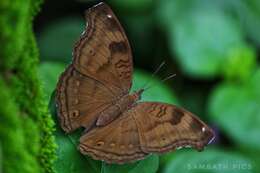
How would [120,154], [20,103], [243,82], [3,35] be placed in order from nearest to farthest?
[3,35] < [20,103] < [120,154] < [243,82]

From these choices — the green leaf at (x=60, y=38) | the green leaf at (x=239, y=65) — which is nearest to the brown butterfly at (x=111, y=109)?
the green leaf at (x=239, y=65)

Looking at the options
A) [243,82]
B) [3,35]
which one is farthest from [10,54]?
[243,82]

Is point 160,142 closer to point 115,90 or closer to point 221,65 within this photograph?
point 115,90

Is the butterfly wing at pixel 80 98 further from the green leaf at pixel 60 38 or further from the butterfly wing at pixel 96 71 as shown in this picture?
the green leaf at pixel 60 38

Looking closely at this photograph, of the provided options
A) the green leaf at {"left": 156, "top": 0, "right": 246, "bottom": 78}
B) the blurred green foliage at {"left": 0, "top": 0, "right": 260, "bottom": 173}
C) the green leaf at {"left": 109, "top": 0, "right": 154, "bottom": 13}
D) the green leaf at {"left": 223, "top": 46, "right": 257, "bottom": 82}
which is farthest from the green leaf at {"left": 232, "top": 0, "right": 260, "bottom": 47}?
the green leaf at {"left": 109, "top": 0, "right": 154, "bottom": 13}

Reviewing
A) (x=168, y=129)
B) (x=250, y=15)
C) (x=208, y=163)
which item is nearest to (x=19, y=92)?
(x=168, y=129)

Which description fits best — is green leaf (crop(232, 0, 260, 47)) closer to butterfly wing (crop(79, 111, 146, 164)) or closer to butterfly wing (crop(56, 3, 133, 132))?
butterfly wing (crop(56, 3, 133, 132))

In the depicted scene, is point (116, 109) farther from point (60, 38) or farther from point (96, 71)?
point (60, 38)
